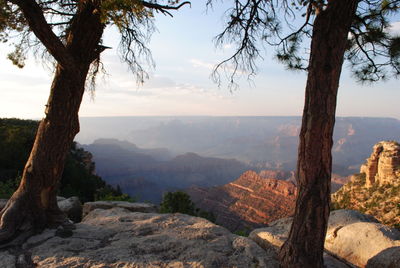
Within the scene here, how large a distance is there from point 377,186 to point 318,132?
133ft

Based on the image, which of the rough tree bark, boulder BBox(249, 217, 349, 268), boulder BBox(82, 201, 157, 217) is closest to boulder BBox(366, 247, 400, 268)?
boulder BBox(249, 217, 349, 268)

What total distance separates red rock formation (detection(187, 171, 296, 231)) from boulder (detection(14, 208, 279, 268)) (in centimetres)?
5621

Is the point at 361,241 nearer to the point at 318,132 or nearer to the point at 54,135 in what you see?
the point at 318,132

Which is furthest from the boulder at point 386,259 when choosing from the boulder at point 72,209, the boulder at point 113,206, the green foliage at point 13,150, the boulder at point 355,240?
the green foliage at point 13,150

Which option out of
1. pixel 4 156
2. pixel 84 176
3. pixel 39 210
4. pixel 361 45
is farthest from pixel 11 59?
pixel 84 176

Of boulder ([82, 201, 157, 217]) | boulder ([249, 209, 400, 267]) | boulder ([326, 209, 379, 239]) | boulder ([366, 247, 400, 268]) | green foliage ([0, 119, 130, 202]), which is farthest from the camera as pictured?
green foliage ([0, 119, 130, 202])

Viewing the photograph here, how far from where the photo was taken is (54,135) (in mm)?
5762

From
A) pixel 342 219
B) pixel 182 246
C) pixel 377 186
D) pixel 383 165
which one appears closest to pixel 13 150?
pixel 182 246

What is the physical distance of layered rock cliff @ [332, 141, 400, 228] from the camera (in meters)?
27.8

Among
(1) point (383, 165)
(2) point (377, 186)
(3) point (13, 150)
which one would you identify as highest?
(3) point (13, 150)

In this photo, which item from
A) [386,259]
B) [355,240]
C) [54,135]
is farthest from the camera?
[54,135]

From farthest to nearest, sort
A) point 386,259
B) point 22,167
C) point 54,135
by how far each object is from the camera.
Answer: point 22,167
point 54,135
point 386,259

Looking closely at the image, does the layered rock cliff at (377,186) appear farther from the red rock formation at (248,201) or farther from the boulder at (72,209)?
the boulder at (72,209)

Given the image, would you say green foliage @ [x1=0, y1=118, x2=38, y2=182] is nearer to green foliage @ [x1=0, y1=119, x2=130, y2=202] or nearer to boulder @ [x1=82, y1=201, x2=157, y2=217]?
green foliage @ [x1=0, y1=119, x2=130, y2=202]
